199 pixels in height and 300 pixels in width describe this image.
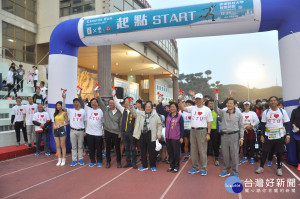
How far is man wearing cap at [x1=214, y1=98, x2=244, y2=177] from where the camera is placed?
450cm

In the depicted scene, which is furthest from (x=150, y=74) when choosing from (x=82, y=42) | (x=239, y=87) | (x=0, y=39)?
(x=239, y=87)

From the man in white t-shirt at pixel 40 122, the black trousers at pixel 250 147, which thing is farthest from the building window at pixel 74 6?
the black trousers at pixel 250 147

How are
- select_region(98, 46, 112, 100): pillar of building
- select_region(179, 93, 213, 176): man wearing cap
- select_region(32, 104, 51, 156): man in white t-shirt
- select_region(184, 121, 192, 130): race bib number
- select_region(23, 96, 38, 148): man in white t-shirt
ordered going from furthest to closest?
select_region(98, 46, 112, 100): pillar of building → select_region(23, 96, 38, 148): man in white t-shirt → select_region(32, 104, 51, 156): man in white t-shirt → select_region(184, 121, 192, 130): race bib number → select_region(179, 93, 213, 176): man wearing cap

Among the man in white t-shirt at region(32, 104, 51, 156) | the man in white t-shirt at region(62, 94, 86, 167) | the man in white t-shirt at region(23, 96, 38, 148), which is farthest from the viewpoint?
the man in white t-shirt at region(23, 96, 38, 148)

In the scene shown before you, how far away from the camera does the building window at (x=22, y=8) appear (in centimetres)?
1421

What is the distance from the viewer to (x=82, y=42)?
22.6ft

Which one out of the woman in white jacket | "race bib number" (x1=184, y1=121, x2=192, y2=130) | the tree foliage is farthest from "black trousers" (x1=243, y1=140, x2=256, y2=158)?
the tree foliage

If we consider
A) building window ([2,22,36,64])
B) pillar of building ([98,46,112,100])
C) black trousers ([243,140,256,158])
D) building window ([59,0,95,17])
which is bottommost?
black trousers ([243,140,256,158])

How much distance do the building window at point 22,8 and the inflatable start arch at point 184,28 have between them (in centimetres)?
1057

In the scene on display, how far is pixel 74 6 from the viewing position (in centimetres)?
1423

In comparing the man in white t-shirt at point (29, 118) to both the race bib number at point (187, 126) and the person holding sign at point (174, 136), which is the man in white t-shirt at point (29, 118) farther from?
the race bib number at point (187, 126)

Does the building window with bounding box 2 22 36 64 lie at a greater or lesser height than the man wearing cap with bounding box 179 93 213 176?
greater

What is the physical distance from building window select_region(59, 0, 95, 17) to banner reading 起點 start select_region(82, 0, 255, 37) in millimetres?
7975

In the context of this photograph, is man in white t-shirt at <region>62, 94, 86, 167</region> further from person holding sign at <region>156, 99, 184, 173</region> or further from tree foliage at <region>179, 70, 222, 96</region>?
tree foliage at <region>179, 70, 222, 96</region>
